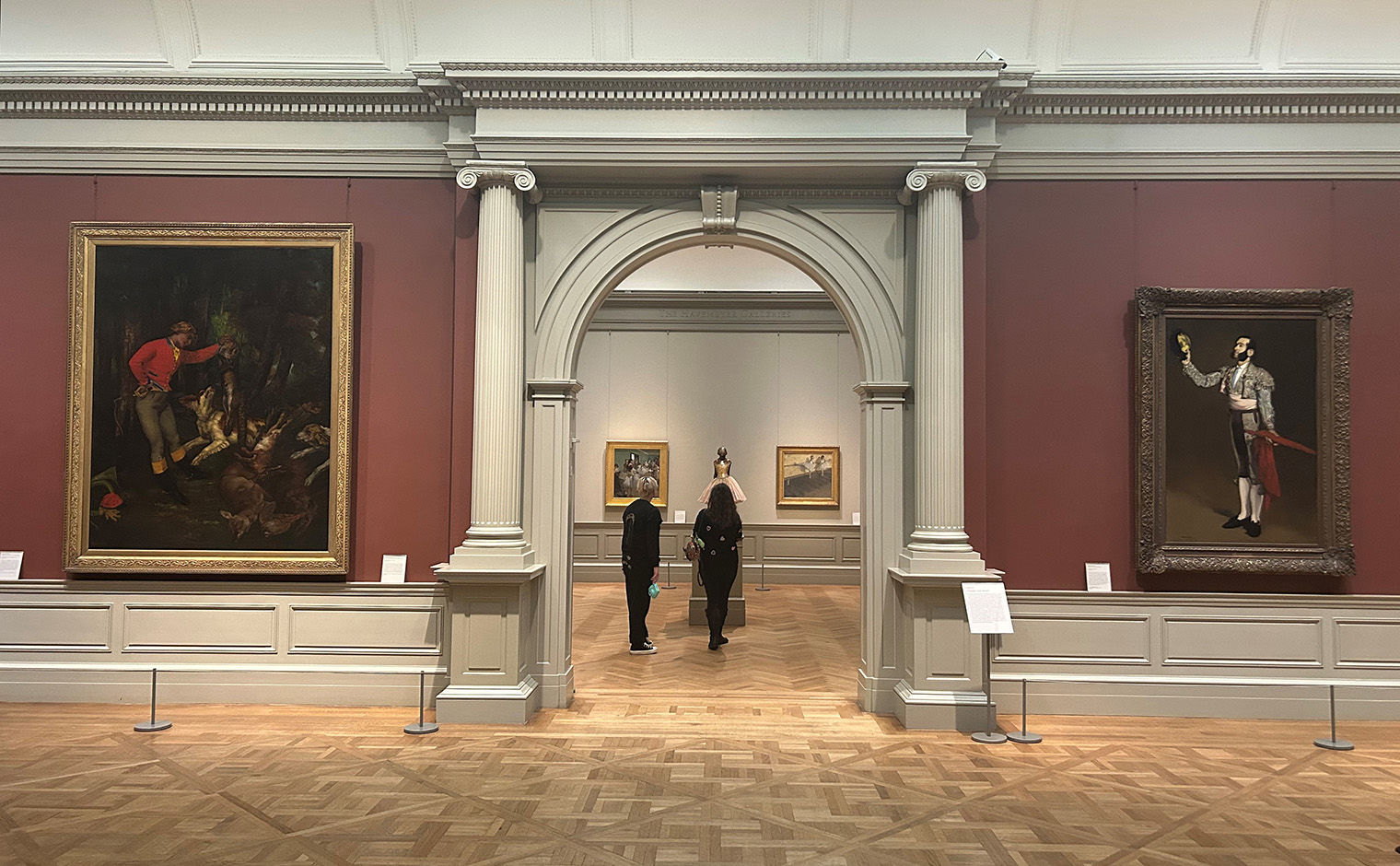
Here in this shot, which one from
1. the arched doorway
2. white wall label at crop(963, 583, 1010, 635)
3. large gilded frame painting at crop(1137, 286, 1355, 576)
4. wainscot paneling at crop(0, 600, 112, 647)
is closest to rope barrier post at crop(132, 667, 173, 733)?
wainscot paneling at crop(0, 600, 112, 647)

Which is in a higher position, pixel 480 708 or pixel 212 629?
pixel 212 629

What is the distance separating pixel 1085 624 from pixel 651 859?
4344 mm

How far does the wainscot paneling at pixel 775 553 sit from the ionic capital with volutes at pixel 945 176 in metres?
9.05

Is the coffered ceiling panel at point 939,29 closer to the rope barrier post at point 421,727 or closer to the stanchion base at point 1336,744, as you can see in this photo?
the stanchion base at point 1336,744

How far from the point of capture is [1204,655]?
7.04m

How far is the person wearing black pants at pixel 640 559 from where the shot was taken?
955cm

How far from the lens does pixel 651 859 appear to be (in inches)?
174

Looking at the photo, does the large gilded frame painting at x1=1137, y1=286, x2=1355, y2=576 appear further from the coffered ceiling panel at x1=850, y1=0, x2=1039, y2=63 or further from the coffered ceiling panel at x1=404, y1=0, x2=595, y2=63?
the coffered ceiling panel at x1=404, y1=0, x2=595, y2=63

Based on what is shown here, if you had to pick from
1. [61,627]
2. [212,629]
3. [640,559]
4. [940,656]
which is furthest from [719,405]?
[61,627]

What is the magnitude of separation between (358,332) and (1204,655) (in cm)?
743

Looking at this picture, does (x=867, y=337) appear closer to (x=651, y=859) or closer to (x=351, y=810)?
(x=651, y=859)

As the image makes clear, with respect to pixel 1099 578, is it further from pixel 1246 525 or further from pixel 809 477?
pixel 809 477

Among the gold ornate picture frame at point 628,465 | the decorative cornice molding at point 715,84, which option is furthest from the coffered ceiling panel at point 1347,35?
the gold ornate picture frame at point 628,465

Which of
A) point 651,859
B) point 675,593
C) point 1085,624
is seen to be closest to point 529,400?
point 651,859
